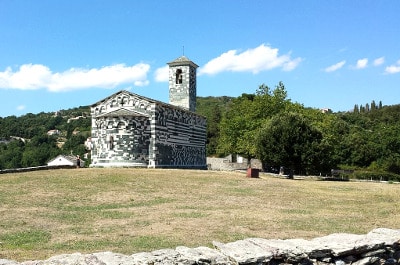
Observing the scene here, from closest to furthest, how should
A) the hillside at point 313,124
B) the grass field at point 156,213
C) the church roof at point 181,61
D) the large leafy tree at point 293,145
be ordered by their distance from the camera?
1. the grass field at point 156,213
2. the large leafy tree at point 293,145
3. the church roof at point 181,61
4. the hillside at point 313,124

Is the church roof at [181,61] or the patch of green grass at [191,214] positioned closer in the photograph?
the patch of green grass at [191,214]

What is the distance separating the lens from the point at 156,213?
57.4 feet

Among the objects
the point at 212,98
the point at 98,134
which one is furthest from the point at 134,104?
the point at 212,98

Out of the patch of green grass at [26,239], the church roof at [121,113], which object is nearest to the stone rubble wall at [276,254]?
the patch of green grass at [26,239]

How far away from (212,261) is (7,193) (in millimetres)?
18315

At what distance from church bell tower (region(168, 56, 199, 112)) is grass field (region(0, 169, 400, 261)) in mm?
26661

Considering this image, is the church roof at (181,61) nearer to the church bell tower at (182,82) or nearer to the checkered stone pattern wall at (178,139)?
the church bell tower at (182,82)

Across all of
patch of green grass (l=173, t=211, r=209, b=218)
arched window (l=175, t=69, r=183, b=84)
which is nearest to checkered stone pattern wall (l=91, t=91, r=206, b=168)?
arched window (l=175, t=69, r=183, b=84)

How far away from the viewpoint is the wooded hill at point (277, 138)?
145 ft

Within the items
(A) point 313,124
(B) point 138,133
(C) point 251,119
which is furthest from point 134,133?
(A) point 313,124

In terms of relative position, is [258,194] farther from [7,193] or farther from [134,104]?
[134,104]

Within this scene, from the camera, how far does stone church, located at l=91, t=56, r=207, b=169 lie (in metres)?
40.3

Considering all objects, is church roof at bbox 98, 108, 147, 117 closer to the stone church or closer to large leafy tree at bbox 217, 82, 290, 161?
the stone church

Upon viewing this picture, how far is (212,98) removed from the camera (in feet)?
633
